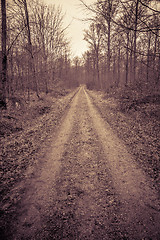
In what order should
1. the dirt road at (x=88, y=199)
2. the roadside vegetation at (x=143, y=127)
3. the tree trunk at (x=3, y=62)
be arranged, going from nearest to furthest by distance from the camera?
the dirt road at (x=88, y=199)
the roadside vegetation at (x=143, y=127)
the tree trunk at (x=3, y=62)

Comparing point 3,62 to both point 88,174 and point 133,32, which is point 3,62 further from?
point 133,32

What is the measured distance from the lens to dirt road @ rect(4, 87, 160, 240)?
2256 mm

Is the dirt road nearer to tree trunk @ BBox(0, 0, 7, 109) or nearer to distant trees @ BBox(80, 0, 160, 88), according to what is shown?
distant trees @ BBox(80, 0, 160, 88)

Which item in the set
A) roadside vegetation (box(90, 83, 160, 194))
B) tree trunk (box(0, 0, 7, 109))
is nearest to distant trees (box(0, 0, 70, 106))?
tree trunk (box(0, 0, 7, 109))

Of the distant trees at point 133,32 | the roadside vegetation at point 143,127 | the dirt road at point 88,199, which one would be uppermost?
the distant trees at point 133,32

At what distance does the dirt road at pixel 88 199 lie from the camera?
226 centimetres

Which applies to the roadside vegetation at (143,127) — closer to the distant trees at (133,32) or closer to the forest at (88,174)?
the forest at (88,174)

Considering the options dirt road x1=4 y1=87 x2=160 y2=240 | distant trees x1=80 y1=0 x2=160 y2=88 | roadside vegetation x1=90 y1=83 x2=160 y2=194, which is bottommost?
dirt road x1=4 y1=87 x2=160 y2=240

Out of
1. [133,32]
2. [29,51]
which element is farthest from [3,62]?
[133,32]

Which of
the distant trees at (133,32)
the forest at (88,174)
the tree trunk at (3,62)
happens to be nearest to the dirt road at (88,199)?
the forest at (88,174)

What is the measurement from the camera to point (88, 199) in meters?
2.89

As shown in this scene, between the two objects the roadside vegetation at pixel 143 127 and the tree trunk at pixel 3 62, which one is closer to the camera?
the roadside vegetation at pixel 143 127

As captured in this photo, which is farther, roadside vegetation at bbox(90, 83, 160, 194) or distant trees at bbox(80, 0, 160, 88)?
roadside vegetation at bbox(90, 83, 160, 194)

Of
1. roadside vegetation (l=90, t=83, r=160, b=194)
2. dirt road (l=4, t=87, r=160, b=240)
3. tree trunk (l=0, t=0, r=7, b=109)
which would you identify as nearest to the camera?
dirt road (l=4, t=87, r=160, b=240)
